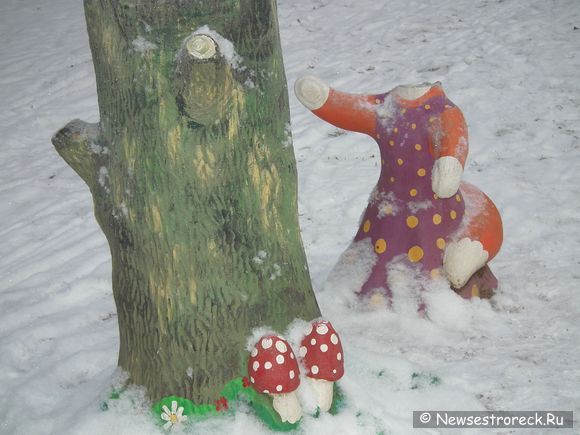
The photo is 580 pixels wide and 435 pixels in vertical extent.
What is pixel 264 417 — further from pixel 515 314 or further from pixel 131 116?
pixel 515 314

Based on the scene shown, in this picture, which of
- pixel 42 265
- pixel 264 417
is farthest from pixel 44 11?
pixel 264 417

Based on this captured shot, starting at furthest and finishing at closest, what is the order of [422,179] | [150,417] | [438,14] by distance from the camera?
1. [438,14]
2. [422,179]
3. [150,417]

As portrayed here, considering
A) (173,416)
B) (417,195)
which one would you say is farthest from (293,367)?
(417,195)

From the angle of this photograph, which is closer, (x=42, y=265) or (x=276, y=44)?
(x=276, y=44)

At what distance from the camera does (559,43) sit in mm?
6195

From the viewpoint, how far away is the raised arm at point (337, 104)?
9.99 feet

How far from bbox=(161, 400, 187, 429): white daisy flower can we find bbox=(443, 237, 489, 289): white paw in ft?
4.02

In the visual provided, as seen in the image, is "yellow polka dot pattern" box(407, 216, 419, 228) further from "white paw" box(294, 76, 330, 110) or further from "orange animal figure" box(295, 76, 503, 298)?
"white paw" box(294, 76, 330, 110)

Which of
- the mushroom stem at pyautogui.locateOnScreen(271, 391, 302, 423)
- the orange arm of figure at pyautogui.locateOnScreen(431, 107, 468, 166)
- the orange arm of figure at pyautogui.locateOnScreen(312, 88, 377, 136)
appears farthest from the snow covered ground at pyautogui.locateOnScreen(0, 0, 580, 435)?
the orange arm of figure at pyautogui.locateOnScreen(312, 88, 377, 136)

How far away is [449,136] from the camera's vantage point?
298 centimetres

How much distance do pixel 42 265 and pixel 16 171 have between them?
5.29 feet

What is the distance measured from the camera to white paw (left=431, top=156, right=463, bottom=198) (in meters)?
2.93

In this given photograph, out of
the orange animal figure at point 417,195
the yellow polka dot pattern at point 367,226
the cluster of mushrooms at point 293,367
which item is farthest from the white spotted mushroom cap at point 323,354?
the yellow polka dot pattern at point 367,226

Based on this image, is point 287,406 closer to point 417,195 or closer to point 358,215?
point 417,195
